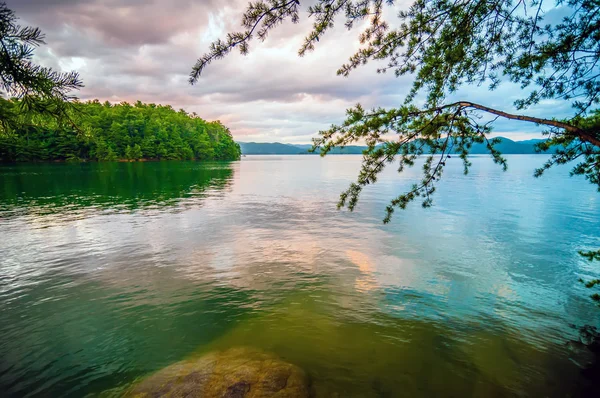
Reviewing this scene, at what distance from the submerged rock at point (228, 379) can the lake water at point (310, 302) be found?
0.65 meters

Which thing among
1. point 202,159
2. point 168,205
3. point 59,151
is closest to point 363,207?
point 168,205

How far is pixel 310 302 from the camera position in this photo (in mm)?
10664

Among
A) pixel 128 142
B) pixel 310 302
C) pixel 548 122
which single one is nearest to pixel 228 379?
pixel 310 302

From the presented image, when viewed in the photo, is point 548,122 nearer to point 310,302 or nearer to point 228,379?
point 228,379

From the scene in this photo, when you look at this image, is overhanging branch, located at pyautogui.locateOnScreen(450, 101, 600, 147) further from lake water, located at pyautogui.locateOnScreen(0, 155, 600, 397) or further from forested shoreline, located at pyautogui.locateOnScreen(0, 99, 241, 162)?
forested shoreline, located at pyautogui.locateOnScreen(0, 99, 241, 162)

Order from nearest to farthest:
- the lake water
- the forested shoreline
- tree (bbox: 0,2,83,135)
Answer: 1. tree (bbox: 0,2,83,135)
2. the lake water
3. the forested shoreline

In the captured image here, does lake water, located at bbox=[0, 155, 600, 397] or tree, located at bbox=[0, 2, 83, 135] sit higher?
tree, located at bbox=[0, 2, 83, 135]

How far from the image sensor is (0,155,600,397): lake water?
23.5 feet

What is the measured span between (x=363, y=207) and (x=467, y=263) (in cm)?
1558

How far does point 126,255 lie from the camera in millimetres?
15242

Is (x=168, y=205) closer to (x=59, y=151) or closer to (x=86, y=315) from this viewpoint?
(x=86, y=315)

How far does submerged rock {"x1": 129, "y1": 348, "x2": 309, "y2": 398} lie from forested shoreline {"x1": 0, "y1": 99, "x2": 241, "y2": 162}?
7940 cm

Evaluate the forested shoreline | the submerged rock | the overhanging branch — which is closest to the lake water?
the submerged rock

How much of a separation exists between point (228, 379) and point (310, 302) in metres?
4.89
